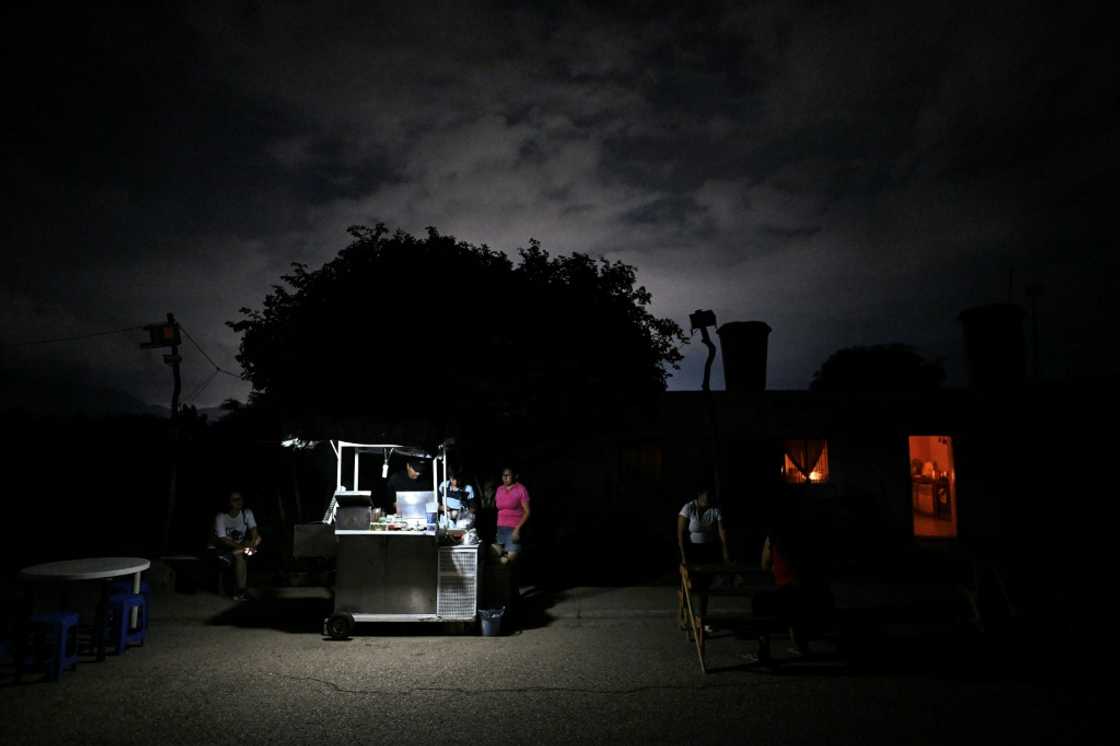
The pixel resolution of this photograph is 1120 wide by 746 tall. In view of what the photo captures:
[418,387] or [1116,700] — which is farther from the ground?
[418,387]

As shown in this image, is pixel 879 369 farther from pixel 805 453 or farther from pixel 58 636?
pixel 58 636

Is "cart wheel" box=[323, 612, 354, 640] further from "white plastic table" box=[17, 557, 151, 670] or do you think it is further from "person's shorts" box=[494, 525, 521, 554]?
"person's shorts" box=[494, 525, 521, 554]

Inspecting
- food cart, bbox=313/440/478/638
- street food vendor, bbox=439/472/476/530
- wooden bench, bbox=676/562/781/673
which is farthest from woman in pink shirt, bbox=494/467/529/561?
wooden bench, bbox=676/562/781/673

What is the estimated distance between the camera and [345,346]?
13852 millimetres

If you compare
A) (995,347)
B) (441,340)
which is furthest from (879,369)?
(441,340)

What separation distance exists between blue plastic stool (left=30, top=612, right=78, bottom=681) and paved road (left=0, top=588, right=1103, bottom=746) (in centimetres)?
13

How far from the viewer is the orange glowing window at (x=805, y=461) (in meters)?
15.7

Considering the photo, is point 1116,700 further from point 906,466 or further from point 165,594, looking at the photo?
point 165,594

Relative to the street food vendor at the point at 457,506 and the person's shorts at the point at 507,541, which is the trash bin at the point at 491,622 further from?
the person's shorts at the point at 507,541

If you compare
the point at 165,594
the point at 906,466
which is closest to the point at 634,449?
the point at 906,466

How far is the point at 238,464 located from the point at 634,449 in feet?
40.9

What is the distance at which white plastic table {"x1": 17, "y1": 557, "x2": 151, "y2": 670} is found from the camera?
264 inches

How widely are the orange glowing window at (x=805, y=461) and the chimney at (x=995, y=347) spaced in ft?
18.0

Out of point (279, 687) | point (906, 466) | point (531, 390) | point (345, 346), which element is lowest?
point (279, 687)
